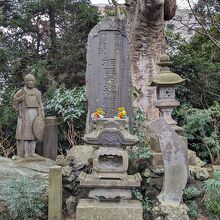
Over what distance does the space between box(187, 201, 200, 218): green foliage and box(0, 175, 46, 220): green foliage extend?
2448mm

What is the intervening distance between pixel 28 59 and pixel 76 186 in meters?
7.00

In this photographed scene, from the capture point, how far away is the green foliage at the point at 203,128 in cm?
793

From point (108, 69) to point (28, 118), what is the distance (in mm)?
1942

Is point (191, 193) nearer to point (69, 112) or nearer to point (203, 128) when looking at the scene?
point (203, 128)

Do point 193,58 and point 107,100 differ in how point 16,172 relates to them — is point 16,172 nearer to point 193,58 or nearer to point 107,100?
point 107,100

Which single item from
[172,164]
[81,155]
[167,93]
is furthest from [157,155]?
[81,155]

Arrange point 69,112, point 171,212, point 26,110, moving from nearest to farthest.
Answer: point 171,212
point 26,110
point 69,112

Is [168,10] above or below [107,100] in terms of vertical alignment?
above

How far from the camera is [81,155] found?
604 centimetres

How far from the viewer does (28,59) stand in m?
11.4

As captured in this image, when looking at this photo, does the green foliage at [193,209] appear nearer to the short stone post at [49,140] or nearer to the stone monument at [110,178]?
the stone monument at [110,178]

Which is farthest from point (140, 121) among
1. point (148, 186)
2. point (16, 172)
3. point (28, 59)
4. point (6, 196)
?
point (28, 59)

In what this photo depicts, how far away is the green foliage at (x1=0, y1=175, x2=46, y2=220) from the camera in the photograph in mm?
4500

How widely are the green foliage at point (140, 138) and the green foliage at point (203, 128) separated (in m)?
1.73
